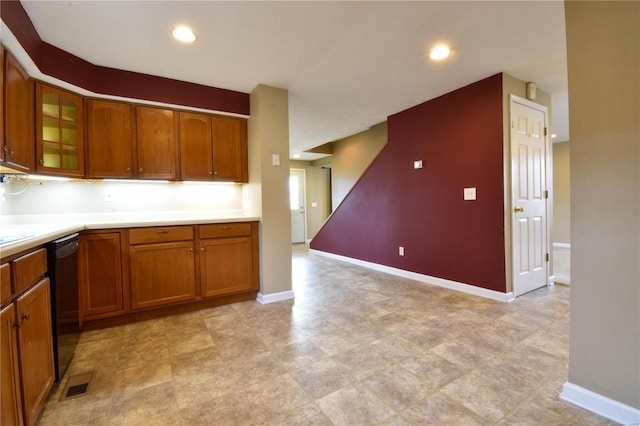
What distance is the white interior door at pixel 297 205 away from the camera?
7.55 meters

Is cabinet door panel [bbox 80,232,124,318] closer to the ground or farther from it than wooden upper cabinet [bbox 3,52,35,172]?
closer to the ground

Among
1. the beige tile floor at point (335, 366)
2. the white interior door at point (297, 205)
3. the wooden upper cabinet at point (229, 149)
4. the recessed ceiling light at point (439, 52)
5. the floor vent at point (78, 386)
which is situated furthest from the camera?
the white interior door at point (297, 205)

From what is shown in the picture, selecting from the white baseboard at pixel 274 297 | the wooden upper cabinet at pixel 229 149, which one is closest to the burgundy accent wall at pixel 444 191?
the white baseboard at pixel 274 297

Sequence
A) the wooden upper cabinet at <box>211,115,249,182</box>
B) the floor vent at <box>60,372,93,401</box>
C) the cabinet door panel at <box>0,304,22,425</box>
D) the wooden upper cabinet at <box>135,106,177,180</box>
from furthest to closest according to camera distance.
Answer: the wooden upper cabinet at <box>211,115,249,182</box>
the wooden upper cabinet at <box>135,106,177,180</box>
the floor vent at <box>60,372,93,401</box>
the cabinet door panel at <box>0,304,22,425</box>

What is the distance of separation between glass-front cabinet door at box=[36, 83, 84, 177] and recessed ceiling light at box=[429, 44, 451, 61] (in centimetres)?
308

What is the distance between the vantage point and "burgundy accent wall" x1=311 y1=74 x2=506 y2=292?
2945mm

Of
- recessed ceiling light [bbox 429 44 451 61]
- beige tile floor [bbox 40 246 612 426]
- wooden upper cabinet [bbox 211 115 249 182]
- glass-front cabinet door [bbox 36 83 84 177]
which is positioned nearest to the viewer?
beige tile floor [bbox 40 246 612 426]

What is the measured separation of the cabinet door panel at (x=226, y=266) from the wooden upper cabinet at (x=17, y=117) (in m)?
1.39

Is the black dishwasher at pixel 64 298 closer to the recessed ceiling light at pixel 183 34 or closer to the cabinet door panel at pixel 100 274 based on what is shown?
the cabinet door panel at pixel 100 274

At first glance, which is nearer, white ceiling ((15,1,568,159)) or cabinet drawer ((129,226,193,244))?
white ceiling ((15,1,568,159))

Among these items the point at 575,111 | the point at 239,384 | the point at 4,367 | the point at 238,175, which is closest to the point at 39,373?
the point at 4,367

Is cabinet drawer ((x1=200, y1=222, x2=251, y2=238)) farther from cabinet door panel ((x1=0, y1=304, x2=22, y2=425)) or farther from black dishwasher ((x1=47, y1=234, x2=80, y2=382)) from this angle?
cabinet door panel ((x1=0, y1=304, x2=22, y2=425))

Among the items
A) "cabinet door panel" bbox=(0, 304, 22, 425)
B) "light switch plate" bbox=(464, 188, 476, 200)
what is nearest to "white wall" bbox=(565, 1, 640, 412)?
"light switch plate" bbox=(464, 188, 476, 200)

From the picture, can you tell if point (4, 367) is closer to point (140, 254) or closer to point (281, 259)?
point (140, 254)
